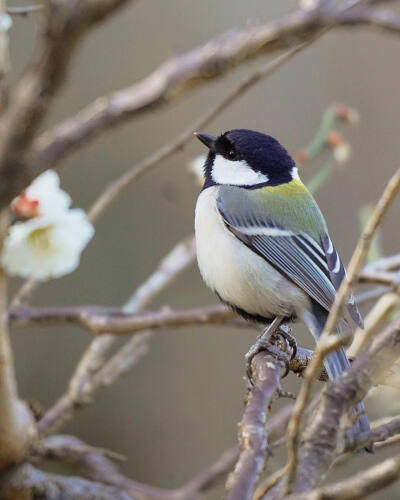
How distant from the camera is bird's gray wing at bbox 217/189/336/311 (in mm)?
1986

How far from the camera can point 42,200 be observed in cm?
164

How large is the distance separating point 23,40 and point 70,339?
4.79 ft

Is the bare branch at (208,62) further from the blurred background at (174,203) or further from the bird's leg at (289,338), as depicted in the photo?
the blurred background at (174,203)

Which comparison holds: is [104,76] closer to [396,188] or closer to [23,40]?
[23,40]

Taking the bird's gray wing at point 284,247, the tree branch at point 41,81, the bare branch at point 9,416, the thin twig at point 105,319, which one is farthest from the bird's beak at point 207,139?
the tree branch at point 41,81

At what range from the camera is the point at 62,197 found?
167 cm

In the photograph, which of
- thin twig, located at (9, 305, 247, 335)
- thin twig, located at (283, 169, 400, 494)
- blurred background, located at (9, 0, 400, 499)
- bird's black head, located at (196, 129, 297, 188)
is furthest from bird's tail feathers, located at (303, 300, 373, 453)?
blurred background, located at (9, 0, 400, 499)

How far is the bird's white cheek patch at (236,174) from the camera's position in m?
2.28

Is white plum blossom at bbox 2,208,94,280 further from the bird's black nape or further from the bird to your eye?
the bird's black nape

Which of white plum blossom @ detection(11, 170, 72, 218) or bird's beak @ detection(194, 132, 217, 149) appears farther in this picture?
bird's beak @ detection(194, 132, 217, 149)

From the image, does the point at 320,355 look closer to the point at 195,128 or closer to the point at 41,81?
the point at 41,81

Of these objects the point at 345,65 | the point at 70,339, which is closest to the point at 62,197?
the point at 70,339

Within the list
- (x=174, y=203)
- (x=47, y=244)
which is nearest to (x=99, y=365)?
(x=47, y=244)

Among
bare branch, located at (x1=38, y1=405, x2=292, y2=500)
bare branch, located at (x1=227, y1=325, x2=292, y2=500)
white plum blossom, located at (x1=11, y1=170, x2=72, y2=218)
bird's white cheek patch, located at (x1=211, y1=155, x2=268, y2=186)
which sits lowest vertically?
bare branch, located at (x1=38, y1=405, x2=292, y2=500)
